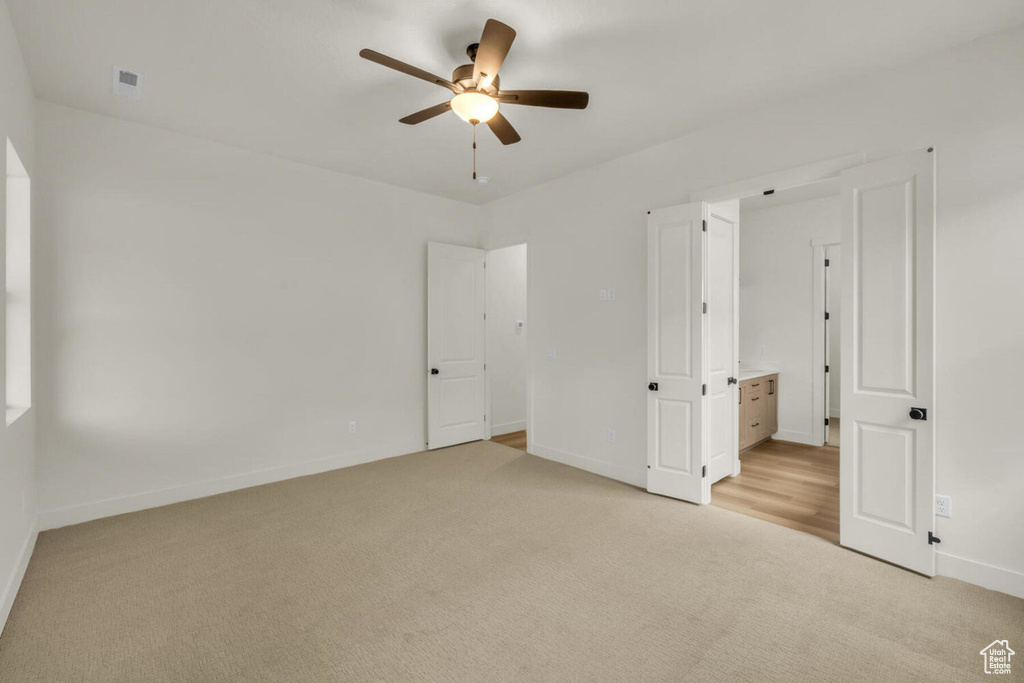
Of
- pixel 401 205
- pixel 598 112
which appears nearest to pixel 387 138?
pixel 401 205

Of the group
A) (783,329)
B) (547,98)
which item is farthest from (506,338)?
(547,98)

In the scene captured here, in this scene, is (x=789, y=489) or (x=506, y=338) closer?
(x=789, y=489)

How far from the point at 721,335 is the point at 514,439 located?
292 cm

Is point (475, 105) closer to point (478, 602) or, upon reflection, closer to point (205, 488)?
point (478, 602)

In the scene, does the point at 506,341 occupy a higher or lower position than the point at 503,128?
lower

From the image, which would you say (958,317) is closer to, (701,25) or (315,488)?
(701,25)

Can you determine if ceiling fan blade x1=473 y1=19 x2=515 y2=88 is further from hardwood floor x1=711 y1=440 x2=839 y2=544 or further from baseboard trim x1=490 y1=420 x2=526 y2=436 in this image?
baseboard trim x1=490 y1=420 x2=526 y2=436

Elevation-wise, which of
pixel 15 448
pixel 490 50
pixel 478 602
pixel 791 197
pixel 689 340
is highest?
pixel 791 197

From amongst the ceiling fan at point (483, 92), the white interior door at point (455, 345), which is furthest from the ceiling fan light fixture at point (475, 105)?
the white interior door at point (455, 345)

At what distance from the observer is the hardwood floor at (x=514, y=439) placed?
543 centimetres

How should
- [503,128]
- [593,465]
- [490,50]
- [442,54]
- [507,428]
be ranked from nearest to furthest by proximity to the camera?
[490,50]
[442,54]
[503,128]
[593,465]
[507,428]

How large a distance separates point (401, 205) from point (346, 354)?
1737 mm

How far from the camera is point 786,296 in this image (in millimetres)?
5504

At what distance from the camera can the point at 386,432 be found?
16.0 feet
